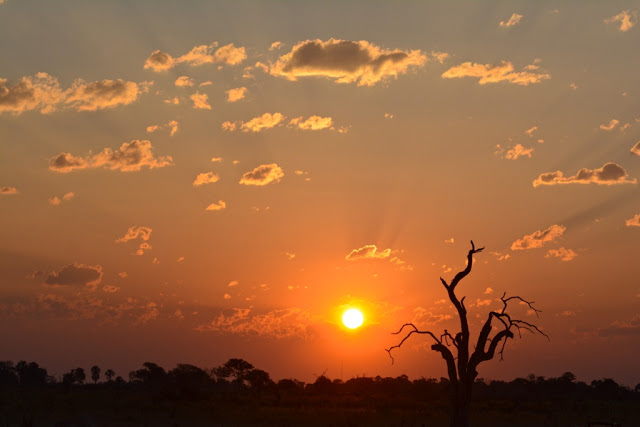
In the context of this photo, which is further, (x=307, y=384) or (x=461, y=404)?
(x=307, y=384)

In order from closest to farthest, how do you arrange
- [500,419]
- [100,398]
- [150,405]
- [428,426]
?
[428,426] < [500,419] < [150,405] < [100,398]

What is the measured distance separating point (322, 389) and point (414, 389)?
1392 centimetres

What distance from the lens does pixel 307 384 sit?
130875 mm

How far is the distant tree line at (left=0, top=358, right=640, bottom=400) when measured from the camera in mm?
120938

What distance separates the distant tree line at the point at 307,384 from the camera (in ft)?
397

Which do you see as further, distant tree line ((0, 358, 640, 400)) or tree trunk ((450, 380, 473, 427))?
distant tree line ((0, 358, 640, 400))

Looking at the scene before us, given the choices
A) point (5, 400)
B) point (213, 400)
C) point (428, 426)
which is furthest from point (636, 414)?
point (5, 400)

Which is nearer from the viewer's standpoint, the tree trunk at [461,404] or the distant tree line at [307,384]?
the tree trunk at [461,404]

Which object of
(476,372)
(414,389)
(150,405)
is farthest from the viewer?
(414,389)

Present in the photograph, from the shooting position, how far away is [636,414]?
8025 centimetres

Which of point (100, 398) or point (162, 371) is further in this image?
point (162, 371)

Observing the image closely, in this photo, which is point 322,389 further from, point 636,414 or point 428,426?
point 428,426

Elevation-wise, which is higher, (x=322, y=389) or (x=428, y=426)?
(x=322, y=389)

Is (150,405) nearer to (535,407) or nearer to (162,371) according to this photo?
(535,407)
